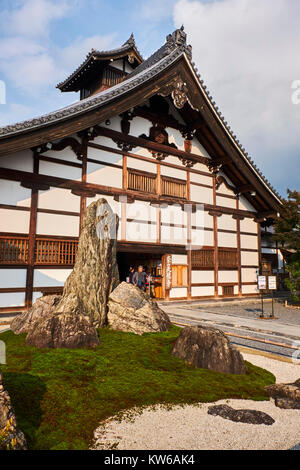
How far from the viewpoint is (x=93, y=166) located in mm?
11695

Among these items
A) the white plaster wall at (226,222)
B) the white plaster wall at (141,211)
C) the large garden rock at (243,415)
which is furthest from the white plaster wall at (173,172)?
the large garden rock at (243,415)

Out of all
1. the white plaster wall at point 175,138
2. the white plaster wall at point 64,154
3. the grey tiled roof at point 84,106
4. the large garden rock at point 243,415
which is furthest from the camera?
the white plaster wall at point 175,138

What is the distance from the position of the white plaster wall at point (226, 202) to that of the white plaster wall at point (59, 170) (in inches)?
318

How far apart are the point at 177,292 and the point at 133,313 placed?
22.4ft

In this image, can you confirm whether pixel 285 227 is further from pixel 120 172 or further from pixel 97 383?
pixel 97 383

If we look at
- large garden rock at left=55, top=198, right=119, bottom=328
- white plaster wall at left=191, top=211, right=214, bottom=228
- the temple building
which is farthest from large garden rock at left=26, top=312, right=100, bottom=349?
white plaster wall at left=191, top=211, right=214, bottom=228

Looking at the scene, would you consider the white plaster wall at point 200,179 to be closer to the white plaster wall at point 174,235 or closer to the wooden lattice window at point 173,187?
the wooden lattice window at point 173,187

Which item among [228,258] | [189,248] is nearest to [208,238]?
[189,248]

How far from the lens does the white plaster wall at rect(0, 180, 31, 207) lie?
31.2ft

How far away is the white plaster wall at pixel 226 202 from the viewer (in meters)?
16.1

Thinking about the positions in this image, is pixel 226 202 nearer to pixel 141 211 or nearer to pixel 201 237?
pixel 201 237
